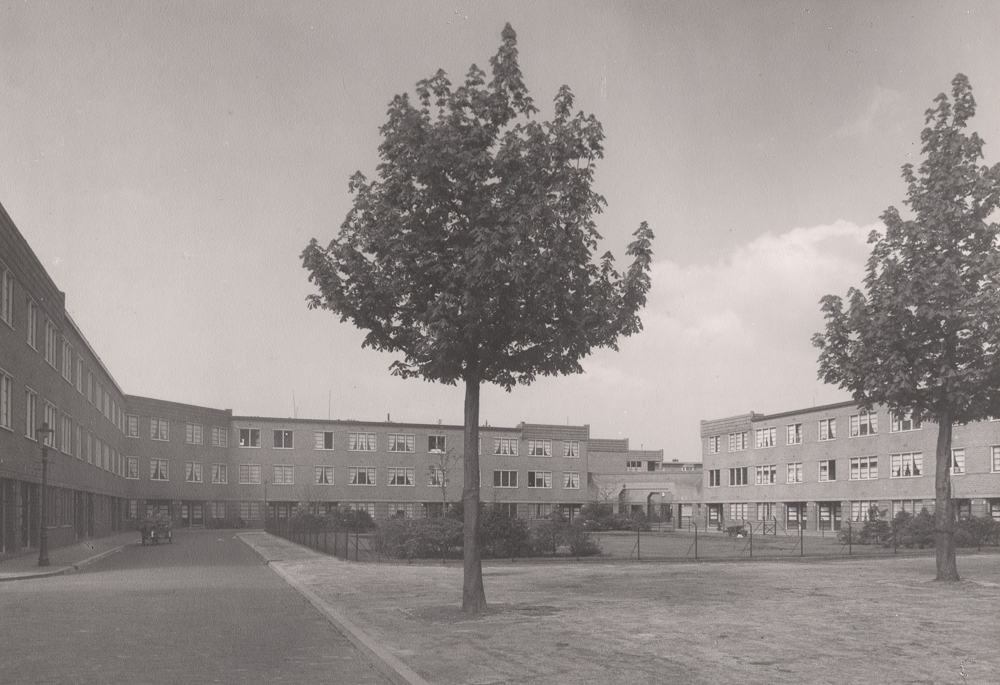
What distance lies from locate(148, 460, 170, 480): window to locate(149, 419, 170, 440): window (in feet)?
6.35

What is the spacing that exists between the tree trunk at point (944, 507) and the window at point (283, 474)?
237ft

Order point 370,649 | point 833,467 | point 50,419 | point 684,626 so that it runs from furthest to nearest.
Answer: point 833,467 → point 50,419 → point 684,626 → point 370,649

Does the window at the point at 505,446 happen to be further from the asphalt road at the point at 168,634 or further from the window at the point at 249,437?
the asphalt road at the point at 168,634

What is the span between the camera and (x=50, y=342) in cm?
4309

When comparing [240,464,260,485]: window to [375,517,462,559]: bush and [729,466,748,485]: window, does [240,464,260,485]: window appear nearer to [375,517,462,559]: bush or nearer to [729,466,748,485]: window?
[729,466,748,485]: window

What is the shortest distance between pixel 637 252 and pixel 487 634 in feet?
20.9

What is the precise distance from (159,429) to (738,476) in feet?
156

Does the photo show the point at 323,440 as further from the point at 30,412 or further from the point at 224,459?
the point at 30,412

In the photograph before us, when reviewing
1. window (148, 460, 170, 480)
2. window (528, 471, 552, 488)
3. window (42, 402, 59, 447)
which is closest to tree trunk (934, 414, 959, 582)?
window (42, 402, 59, 447)

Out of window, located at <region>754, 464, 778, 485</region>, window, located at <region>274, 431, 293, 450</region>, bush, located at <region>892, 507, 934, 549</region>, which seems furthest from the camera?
window, located at <region>274, 431, 293, 450</region>

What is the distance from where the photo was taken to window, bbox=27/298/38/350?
124 feet

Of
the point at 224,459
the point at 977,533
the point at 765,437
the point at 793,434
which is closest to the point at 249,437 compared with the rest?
the point at 224,459

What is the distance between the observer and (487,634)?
1338 centimetres

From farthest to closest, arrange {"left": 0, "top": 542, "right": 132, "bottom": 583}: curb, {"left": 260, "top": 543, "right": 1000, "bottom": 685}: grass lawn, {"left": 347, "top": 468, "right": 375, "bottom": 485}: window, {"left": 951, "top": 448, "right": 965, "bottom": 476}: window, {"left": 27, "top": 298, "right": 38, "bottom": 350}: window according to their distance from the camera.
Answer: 1. {"left": 347, "top": 468, "right": 375, "bottom": 485}: window
2. {"left": 951, "top": 448, "right": 965, "bottom": 476}: window
3. {"left": 27, "top": 298, "right": 38, "bottom": 350}: window
4. {"left": 0, "top": 542, "right": 132, "bottom": 583}: curb
5. {"left": 260, "top": 543, "right": 1000, "bottom": 685}: grass lawn
